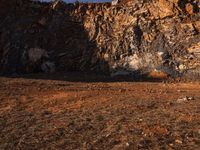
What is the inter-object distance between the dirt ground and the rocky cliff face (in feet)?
29.8

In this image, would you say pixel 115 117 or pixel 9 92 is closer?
pixel 115 117

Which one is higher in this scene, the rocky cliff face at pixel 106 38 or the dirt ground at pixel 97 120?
the rocky cliff face at pixel 106 38

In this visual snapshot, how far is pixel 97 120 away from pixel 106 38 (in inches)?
641

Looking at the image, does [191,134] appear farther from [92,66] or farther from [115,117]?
[92,66]

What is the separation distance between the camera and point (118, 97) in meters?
14.0

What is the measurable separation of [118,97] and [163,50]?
10871 millimetres

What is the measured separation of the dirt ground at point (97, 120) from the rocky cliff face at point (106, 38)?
29.8ft

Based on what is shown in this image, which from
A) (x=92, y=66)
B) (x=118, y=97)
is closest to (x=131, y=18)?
(x=92, y=66)

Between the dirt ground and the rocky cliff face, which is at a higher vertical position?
the rocky cliff face

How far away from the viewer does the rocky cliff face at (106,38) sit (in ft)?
78.4

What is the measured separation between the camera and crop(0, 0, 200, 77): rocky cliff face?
78.4 feet

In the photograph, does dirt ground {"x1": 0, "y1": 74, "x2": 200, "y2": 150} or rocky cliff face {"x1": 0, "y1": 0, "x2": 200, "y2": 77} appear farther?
rocky cliff face {"x1": 0, "y1": 0, "x2": 200, "y2": 77}

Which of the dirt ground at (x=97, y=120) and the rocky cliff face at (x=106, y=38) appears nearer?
the dirt ground at (x=97, y=120)

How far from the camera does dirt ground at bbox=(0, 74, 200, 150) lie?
27.2ft
